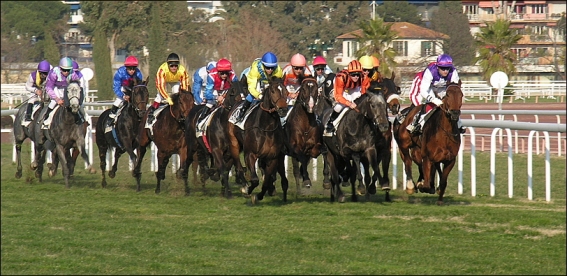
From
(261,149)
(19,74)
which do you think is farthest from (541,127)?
(19,74)

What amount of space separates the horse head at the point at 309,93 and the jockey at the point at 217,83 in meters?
1.84

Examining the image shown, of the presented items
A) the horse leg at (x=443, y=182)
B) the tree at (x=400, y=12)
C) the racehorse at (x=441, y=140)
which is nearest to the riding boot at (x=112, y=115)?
the racehorse at (x=441, y=140)

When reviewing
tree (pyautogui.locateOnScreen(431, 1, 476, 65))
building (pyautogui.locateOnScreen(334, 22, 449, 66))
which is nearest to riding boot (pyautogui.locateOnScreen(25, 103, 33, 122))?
tree (pyautogui.locateOnScreen(431, 1, 476, 65))

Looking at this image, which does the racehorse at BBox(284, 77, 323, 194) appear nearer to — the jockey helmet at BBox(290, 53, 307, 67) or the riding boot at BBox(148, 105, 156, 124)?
the jockey helmet at BBox(290, 53, 307, 67)

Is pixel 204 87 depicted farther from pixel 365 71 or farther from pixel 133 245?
pixel 133 245

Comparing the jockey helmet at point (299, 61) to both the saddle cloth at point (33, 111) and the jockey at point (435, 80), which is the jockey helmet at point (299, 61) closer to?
the jockey at point (435, 80)

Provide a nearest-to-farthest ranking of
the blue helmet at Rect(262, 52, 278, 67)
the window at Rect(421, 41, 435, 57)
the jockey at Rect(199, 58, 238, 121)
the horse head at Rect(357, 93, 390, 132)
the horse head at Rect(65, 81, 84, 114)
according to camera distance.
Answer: the horse head at Rect(357, 93, 390, 132) < the blue helmet at Rect(262, 52, 278, 67) < the jockey at Rect(199, 58, 238, 121) < the horse head at Rect(65, 81, 84, 114) < the window at Rect(421, 41, 435, 57)

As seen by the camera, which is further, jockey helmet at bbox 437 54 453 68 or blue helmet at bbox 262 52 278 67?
blue helmet at bbox 262 52 278 67

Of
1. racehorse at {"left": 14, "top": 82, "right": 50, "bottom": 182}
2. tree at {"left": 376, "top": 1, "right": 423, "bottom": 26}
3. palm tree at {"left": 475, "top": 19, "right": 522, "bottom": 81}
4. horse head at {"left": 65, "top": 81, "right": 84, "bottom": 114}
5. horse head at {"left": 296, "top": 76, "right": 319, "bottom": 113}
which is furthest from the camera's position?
tree at {"left": 376, "top": 1, "right": 423, "bottom": 26}

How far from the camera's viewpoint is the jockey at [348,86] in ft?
38.2

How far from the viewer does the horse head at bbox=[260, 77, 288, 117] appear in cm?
1111

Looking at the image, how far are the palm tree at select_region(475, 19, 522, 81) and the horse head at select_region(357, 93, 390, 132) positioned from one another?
29595mm

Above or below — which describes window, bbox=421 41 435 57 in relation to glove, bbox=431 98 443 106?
above

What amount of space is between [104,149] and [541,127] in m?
7.01
